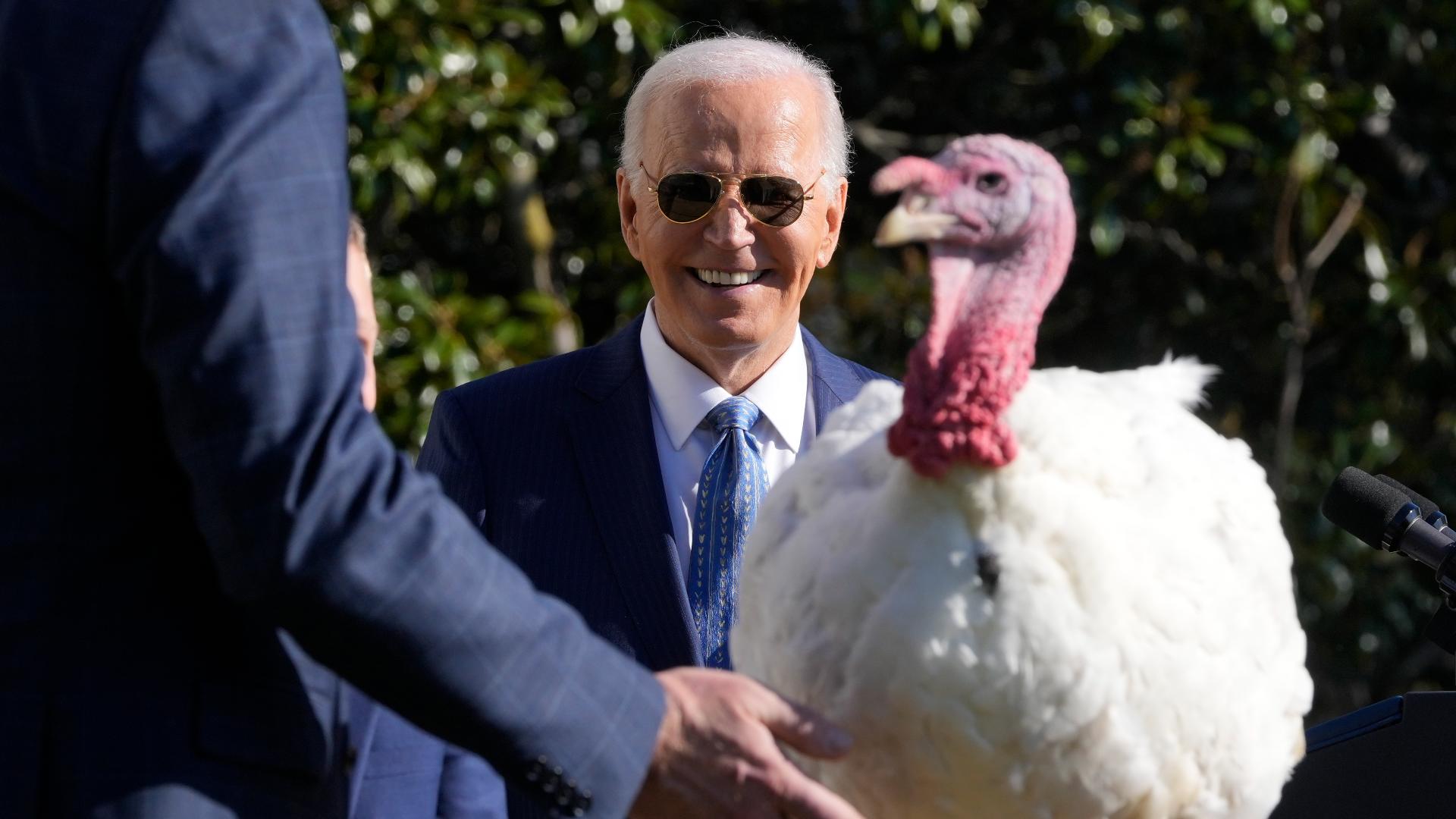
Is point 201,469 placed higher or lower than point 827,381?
higher

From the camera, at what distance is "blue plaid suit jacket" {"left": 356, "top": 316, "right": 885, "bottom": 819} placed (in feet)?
8.96

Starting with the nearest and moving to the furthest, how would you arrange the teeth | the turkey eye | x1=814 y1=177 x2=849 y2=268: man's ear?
1. the turkey eye
2. the teeth
3. x1=814 y1=177 x2=849 y2=268: man's ear

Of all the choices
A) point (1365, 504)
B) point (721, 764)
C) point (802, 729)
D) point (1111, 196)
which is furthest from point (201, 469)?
point (1111, 196)

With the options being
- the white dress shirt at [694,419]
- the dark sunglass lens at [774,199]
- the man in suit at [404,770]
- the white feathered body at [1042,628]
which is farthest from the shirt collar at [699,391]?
the white feathered body at [1042,628]

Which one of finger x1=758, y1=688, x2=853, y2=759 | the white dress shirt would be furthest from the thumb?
the white dress shirt

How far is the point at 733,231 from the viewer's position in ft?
9.71

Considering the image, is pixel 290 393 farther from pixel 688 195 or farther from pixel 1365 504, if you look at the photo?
pixel 1365 504

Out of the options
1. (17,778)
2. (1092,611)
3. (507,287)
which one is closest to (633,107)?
(1092,611)

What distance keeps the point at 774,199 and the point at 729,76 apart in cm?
25

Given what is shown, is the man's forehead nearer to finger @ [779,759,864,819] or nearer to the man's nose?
the man's nose

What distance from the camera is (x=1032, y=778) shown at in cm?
194

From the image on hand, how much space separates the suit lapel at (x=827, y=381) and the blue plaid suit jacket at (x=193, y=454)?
1.49 m

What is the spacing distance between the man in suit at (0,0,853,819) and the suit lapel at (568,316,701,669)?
104 cm

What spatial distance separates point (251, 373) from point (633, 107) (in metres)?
1.81
